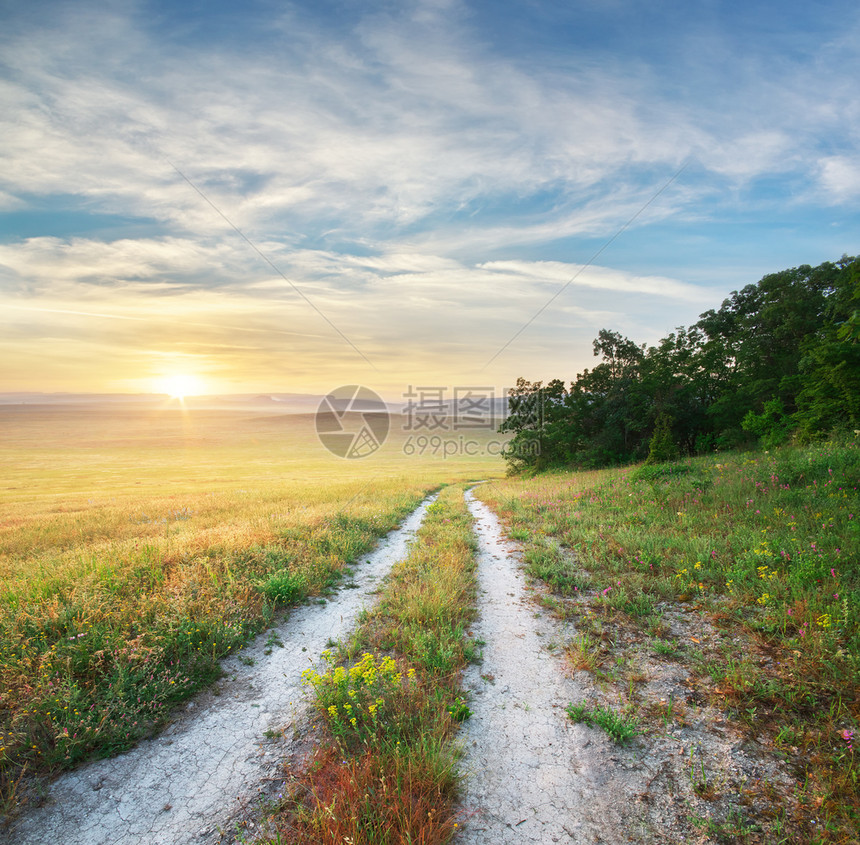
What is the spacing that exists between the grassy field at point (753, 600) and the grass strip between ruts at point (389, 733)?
188 cm

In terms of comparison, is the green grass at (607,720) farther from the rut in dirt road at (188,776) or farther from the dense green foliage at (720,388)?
the dense green foliage at (720,388)

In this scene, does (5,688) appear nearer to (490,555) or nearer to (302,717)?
(302,717)

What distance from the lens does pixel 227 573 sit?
27.3ft

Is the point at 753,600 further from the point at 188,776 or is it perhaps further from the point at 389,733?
the point at 188,776

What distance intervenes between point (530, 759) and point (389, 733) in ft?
5.10

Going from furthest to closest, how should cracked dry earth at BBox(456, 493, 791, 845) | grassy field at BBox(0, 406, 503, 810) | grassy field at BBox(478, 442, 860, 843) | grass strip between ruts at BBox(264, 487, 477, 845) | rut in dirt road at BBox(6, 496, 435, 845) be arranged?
grassy field at BBox(0, 406, 503, 810) < grassy field at BBox(478, 442, 860, 843) < rut in dirt road at BBox(6, 496, 435, 845) < cracked dry earth at BBox(456, 493, 791, 845) < grass strip between ruts at BBox(264, 487, 477, 845)

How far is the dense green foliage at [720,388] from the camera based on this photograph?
2048 cm

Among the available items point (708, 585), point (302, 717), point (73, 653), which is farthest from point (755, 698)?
point (73, 653)

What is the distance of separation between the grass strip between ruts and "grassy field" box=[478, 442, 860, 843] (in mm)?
1879

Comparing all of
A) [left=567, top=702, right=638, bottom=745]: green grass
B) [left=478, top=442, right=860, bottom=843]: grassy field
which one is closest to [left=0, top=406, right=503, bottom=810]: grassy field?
[left=567, top=702, right=638, bottom=745]: green grass

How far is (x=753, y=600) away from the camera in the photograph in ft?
21.4

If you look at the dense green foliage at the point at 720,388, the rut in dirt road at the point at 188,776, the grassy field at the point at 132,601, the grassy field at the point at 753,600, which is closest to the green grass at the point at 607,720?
the grassy field at the point at 753,600

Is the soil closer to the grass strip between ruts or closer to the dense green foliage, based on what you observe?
the grass strip between ruts

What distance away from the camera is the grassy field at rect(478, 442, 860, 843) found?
3.81m
